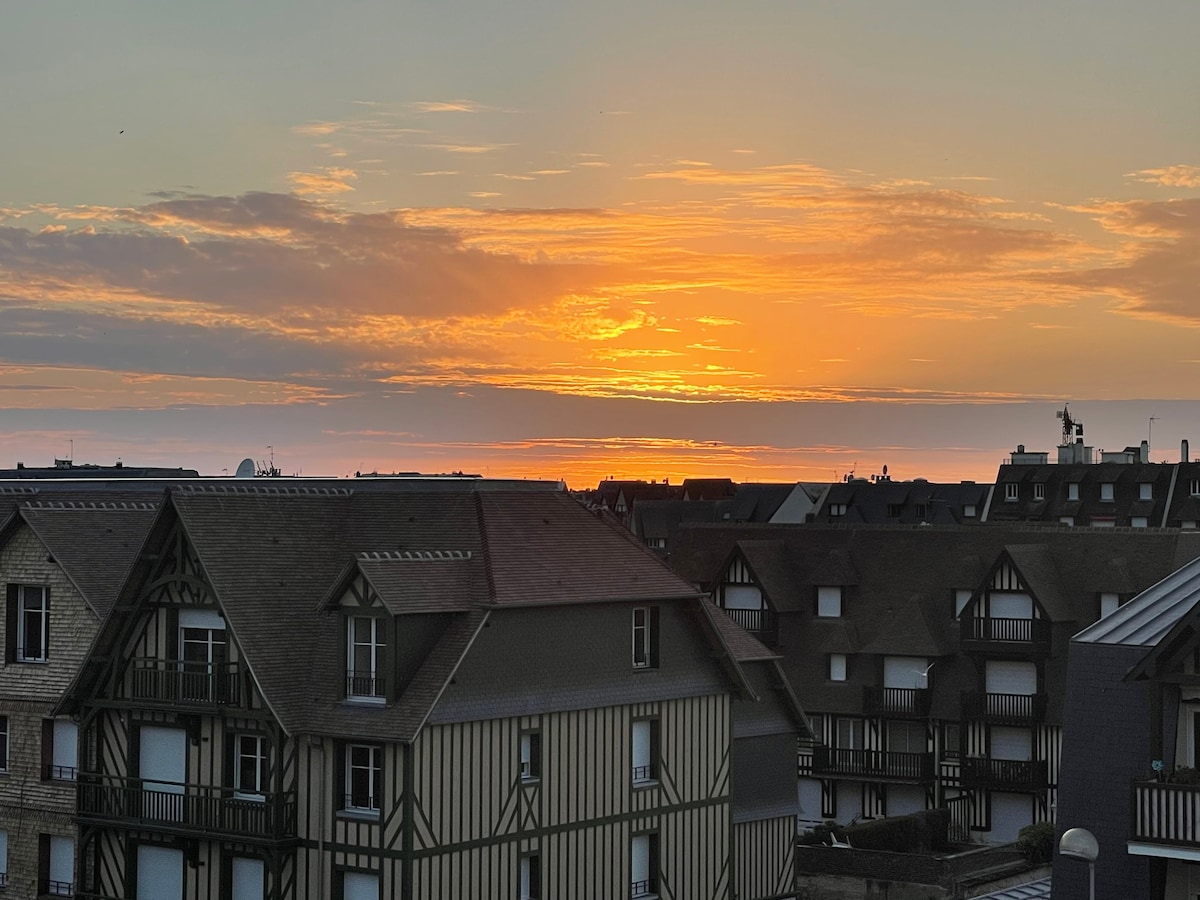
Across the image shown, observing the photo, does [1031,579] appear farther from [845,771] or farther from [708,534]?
[708,534]

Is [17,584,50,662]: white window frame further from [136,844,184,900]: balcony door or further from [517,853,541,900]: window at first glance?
[517,853,541,900]: window

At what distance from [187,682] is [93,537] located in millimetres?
5925

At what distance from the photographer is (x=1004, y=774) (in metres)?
55.9

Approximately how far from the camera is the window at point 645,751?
132 ft

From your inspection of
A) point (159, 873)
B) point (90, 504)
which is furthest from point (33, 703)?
point (159, 873)

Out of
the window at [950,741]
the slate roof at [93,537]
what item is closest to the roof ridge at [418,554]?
the slate roof at [93,537]

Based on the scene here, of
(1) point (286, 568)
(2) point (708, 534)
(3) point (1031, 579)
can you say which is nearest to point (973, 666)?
(3) point (1031, 579)

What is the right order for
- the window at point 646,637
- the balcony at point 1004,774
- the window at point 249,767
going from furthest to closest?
the balcony at point 1004,774
the window at point 646,637
the window at point 249,767

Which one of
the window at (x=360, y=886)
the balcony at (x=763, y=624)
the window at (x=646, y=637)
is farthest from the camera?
the balcony at (x=763, y=624)

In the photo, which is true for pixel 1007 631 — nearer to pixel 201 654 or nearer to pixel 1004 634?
pixel 1004 634

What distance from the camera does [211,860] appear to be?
37500mm

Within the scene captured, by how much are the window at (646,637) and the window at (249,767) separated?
8.39 m

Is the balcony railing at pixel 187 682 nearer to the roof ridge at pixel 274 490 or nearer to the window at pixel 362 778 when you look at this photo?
the window at pixel 362 778

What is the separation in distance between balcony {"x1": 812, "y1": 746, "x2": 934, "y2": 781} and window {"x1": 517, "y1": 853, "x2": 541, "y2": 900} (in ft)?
72.0
